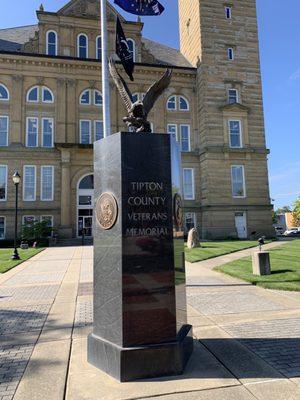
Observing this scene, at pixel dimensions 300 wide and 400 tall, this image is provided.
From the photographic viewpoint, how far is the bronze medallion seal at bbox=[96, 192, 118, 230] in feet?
15.4

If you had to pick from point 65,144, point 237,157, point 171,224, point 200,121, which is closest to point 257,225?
point 237,157

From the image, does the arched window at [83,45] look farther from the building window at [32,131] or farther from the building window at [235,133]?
the building window at [235,133]

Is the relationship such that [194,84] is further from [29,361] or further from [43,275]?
[29,361]

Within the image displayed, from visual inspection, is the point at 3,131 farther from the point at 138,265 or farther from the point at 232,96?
the point at 138,265

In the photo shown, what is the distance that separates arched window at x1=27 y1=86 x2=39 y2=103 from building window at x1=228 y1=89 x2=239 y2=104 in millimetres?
20854

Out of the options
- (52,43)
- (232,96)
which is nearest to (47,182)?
(52,43)

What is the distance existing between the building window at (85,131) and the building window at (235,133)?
15.5 meters

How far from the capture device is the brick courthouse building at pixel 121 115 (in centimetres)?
3572

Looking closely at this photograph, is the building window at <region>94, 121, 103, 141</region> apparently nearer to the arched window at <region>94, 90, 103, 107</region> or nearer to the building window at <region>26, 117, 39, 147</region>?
the arched window at <region>94, 90, 103, 107</region>

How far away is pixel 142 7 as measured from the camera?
14.0 metres

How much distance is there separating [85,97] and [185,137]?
11.9 meters

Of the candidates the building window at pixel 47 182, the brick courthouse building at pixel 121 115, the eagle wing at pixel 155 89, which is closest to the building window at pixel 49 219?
the brick courthouse building at pixel 121 115

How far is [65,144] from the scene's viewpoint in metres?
35.5

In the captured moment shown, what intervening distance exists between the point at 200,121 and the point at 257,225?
13.1 metres
